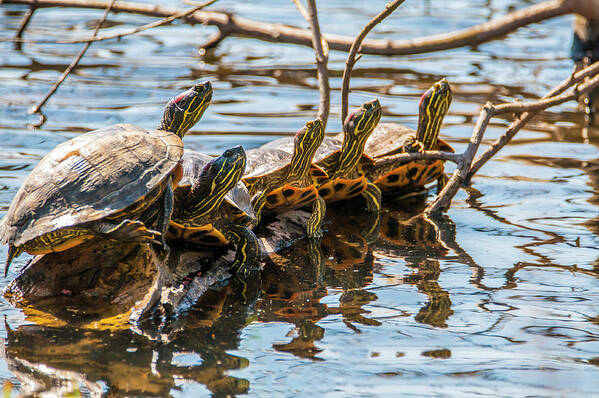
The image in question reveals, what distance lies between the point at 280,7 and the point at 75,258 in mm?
12431

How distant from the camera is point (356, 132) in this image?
457cm

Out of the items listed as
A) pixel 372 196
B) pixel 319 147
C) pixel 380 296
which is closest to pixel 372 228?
pixel 372 196

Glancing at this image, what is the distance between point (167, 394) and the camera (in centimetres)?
259

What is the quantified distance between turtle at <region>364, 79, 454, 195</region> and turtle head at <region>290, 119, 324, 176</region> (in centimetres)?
80

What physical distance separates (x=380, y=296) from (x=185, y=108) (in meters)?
1.46

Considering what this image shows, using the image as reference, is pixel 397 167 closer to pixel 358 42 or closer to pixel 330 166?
pixel 330 166

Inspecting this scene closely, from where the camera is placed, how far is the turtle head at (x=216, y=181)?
347cm

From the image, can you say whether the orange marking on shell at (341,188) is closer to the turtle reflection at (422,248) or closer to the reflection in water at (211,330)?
the turtle reflection at (422,248)

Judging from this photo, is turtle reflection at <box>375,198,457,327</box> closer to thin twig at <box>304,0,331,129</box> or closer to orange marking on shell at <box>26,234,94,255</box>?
thin twig at <box>304,0,331,129</box>

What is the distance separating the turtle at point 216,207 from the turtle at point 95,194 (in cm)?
16

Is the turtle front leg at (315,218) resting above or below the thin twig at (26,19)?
below

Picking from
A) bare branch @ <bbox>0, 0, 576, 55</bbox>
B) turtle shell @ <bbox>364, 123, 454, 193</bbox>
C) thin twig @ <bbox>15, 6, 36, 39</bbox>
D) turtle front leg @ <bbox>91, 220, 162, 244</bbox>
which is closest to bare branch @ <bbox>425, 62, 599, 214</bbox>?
turtle shell @ <bbox>364, 123, 454, 193</bbox>

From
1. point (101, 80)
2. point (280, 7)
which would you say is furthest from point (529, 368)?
point (280, 7)

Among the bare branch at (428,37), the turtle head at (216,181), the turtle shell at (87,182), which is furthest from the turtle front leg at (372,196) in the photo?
the bare branch at (428,37)
